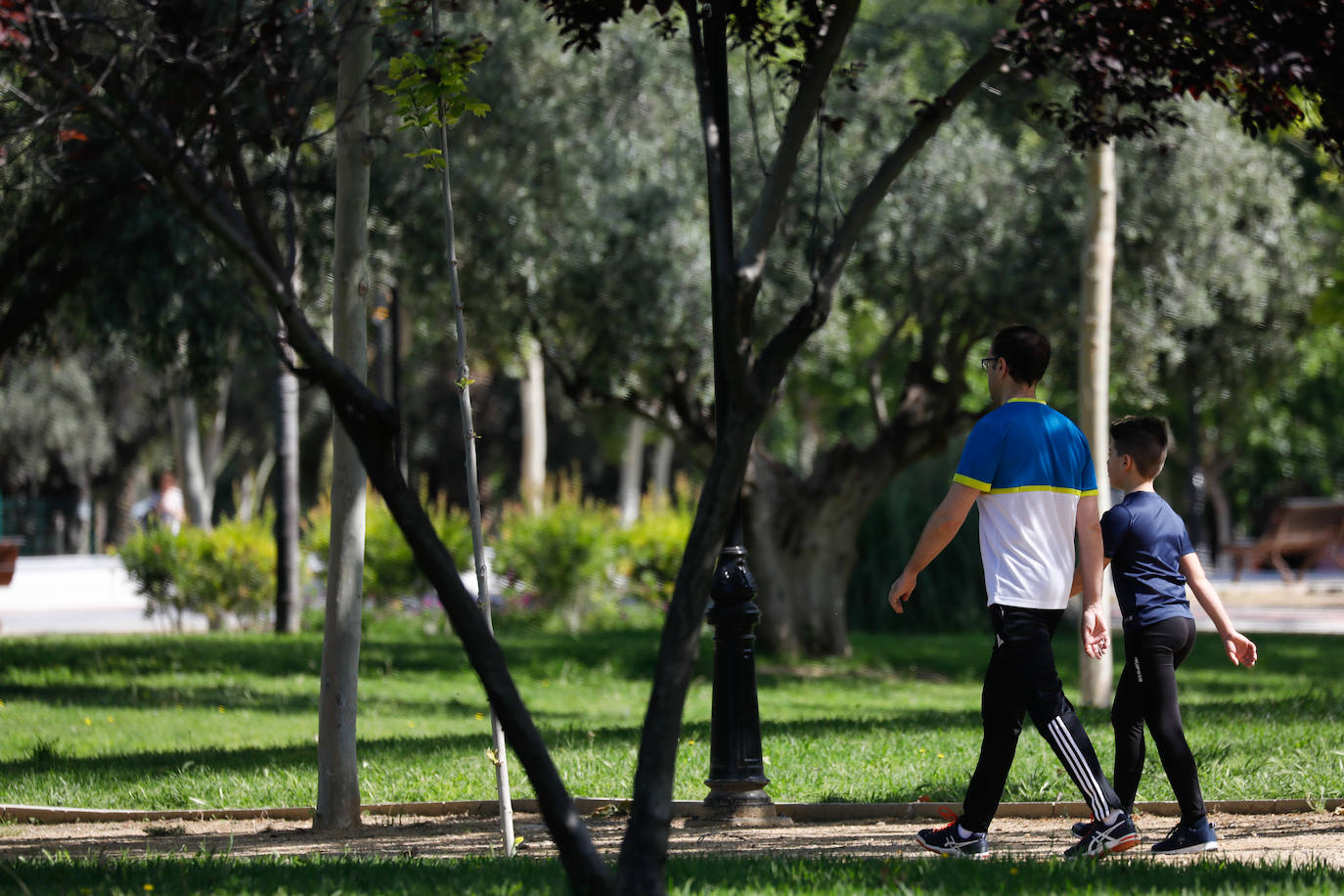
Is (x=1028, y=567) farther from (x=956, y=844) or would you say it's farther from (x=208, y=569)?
(x=208, y=569)

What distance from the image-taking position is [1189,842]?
17.3 feet

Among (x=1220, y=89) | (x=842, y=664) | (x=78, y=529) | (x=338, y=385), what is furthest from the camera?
(x=78, y=529)

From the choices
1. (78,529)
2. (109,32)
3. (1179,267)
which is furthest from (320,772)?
(78,529)

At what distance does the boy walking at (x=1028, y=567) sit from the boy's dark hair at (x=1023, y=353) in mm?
122

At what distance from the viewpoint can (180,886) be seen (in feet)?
14.7

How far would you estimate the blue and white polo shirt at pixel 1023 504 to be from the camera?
197 inches

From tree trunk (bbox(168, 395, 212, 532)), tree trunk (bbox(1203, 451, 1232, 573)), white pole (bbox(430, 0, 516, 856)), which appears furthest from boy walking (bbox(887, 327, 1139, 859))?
tree trunk (bbox(1203, 451, 1232, 573))

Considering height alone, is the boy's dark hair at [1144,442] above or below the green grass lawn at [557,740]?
above

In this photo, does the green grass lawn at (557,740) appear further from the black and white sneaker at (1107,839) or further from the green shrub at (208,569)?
the green shrub at (208,569)

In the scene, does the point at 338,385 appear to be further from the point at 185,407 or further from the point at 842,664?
the point at 185,407

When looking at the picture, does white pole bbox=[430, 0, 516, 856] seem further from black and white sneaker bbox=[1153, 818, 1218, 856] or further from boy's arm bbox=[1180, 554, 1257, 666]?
boy's arm bbox=[1180, 554, 1257, 666]

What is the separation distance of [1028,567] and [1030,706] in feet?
1.56

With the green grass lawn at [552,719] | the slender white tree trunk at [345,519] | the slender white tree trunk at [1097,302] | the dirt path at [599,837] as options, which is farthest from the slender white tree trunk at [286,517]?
the slender white tree trunk at [345,519]

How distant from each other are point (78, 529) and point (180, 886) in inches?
1781
